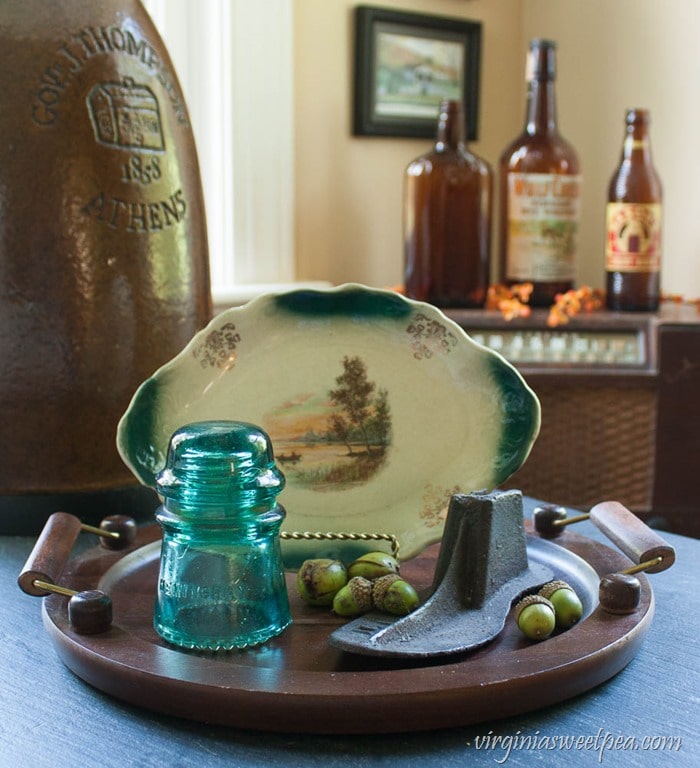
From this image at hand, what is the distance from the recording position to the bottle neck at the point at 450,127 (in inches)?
60.7

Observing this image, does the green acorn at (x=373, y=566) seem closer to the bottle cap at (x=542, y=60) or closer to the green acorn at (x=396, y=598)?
the green acorn at (x=396, y=598)

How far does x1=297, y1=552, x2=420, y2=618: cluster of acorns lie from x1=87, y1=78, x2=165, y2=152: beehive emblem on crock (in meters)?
0.35

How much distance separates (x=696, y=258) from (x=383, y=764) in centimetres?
144

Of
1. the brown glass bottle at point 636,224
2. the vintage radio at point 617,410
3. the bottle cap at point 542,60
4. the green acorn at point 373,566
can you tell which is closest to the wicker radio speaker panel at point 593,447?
the vintage radio at point 617,410

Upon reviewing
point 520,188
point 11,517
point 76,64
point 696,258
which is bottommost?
point 11,517

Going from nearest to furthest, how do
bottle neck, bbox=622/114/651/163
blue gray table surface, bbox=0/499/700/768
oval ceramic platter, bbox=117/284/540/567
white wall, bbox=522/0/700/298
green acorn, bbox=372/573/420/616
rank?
blue gray table surface, bbox=0/499/700/768, green acorn, bbox=372/573/420/616, oval ceramic platter, bbox=117/284/540/567, bottle neck, bbox=622/114/651/163, white wall, bbox=522/0/700/298

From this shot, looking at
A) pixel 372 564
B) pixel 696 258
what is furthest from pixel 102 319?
pixel 696 258

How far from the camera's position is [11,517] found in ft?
2.48

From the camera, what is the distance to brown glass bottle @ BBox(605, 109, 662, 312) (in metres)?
1.52

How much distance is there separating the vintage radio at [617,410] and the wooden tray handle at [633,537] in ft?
2.72

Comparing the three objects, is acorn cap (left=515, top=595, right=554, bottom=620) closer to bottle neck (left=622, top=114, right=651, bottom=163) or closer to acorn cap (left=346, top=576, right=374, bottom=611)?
acorn cap (left=346, top=576, right=374, bottom=611)

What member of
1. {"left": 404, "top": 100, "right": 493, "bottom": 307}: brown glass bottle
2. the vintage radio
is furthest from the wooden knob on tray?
{"left": 404, "top": 100, "right": 493, "bottom": 307}: brown glass bottle

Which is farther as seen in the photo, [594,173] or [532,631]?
[594,173]

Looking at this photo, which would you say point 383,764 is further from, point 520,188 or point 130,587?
point 520,188
